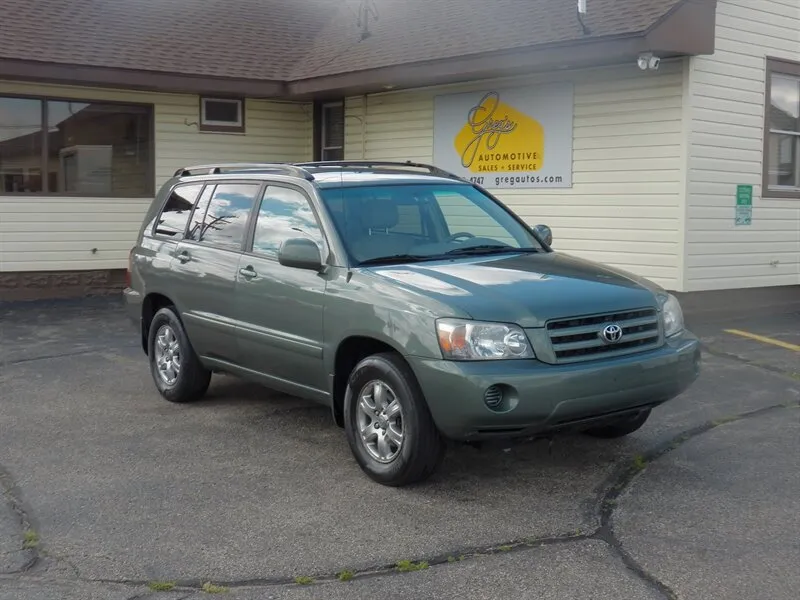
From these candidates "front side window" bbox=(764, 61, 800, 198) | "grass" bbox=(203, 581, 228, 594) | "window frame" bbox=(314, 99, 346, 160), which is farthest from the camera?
"window frame" bbox=(314, 99, 346, 160)

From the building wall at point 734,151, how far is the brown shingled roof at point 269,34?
3.49ft

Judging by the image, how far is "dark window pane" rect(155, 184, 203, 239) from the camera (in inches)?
297

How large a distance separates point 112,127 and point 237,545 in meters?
11.0

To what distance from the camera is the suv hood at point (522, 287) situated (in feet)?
16.6

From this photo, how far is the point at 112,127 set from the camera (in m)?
14.3

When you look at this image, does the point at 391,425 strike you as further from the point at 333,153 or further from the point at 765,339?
the point at 333,153

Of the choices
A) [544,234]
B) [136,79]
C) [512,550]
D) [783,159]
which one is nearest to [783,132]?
[783,159]

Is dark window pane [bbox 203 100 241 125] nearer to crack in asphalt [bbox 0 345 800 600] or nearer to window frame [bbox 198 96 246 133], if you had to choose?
window frame [bbox 198 96 246 133]

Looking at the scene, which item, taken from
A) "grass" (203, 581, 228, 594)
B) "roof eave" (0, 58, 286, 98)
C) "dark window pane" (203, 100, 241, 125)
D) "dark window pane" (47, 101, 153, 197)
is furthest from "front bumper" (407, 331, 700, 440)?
"dark window pane" (203, 100, 241, 125)

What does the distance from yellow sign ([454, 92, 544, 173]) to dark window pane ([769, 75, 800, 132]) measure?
2.82 m

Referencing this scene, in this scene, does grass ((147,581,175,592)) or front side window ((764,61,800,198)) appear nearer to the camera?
grass ((147,581,175,592))

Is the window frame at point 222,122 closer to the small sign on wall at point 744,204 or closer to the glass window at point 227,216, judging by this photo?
the small sign on wall at point 744,204

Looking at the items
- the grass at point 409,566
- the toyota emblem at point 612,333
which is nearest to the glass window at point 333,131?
the toyota emblem at point 612,333

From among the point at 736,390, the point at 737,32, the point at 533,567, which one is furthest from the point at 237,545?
the point at 737,32
